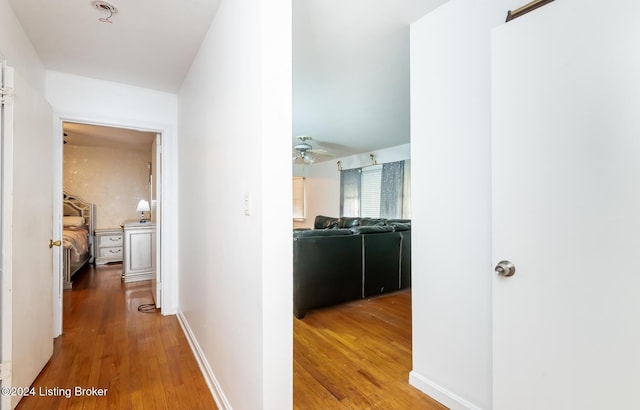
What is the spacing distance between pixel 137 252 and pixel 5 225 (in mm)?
3208

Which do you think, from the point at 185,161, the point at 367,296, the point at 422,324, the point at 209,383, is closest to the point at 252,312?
the point at 209,383

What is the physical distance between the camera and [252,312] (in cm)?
129

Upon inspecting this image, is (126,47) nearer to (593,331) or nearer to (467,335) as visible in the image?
(467,335)

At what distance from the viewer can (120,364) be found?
6.97ft

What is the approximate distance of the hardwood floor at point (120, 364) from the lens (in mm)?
1732

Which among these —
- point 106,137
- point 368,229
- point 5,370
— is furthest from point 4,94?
point 106,137

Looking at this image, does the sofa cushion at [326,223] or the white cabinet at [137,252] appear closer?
the white cabinet at [137,252]

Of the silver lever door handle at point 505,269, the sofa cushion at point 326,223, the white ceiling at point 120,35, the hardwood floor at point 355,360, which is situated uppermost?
the white ceiling at point 120,35

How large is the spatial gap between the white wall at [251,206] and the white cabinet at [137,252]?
9.77 feet

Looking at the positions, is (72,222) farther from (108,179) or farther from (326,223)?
(326,223)

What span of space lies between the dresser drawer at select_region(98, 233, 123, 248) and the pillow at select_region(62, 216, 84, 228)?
1.79 feet

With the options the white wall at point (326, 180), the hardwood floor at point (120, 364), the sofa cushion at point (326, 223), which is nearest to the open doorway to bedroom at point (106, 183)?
the hardwood floor at point (120, 364)

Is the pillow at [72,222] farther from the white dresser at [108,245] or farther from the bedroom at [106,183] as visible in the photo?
the white dresser at [108,245]

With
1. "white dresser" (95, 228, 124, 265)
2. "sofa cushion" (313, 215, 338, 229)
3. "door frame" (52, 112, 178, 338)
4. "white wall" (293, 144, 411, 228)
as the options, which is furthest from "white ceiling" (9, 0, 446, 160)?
"white dresser" (95, 228, 124, 265)
